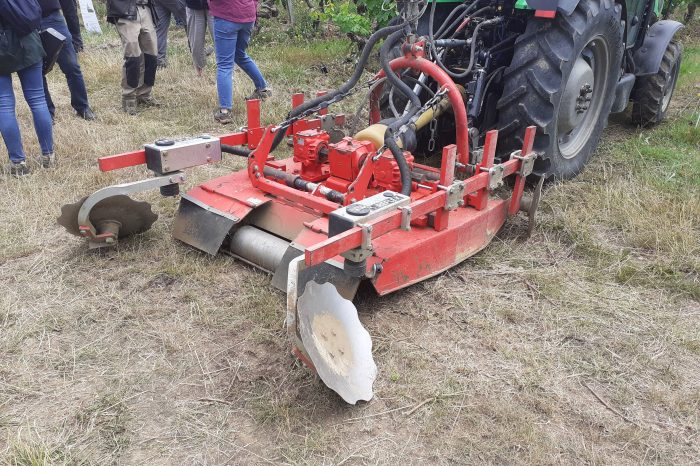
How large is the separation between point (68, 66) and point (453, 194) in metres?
4.15

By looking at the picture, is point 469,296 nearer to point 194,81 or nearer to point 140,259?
point 140,259

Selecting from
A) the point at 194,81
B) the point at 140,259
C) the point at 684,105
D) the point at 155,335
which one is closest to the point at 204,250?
the point at 140,259

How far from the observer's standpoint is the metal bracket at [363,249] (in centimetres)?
215

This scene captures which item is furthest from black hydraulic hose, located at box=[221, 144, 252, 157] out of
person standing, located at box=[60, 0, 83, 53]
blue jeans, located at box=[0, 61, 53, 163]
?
person standing, located at box=[60, 0, 83, 53]

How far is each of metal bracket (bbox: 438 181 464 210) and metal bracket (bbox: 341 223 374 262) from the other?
24.7 inches

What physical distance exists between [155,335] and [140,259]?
0.69 metres

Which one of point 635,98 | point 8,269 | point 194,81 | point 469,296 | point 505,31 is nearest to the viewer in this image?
point 469,296

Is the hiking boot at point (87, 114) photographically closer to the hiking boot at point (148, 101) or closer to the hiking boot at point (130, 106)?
the hiking boot at point (130, 106)

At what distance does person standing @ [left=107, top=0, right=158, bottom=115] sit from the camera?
554cm

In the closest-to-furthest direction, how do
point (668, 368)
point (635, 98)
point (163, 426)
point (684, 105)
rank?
point (163, 426) → point (668, 368) → point (635, 98) → point (684, 105)

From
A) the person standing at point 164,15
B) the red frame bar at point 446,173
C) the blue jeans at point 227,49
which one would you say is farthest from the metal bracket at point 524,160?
the person standing at point 164,15

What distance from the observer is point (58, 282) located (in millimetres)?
2902

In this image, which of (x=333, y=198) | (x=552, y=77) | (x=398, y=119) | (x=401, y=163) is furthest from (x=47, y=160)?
(x=552, y=77)

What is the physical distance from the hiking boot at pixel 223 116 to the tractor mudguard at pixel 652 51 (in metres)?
3.45
